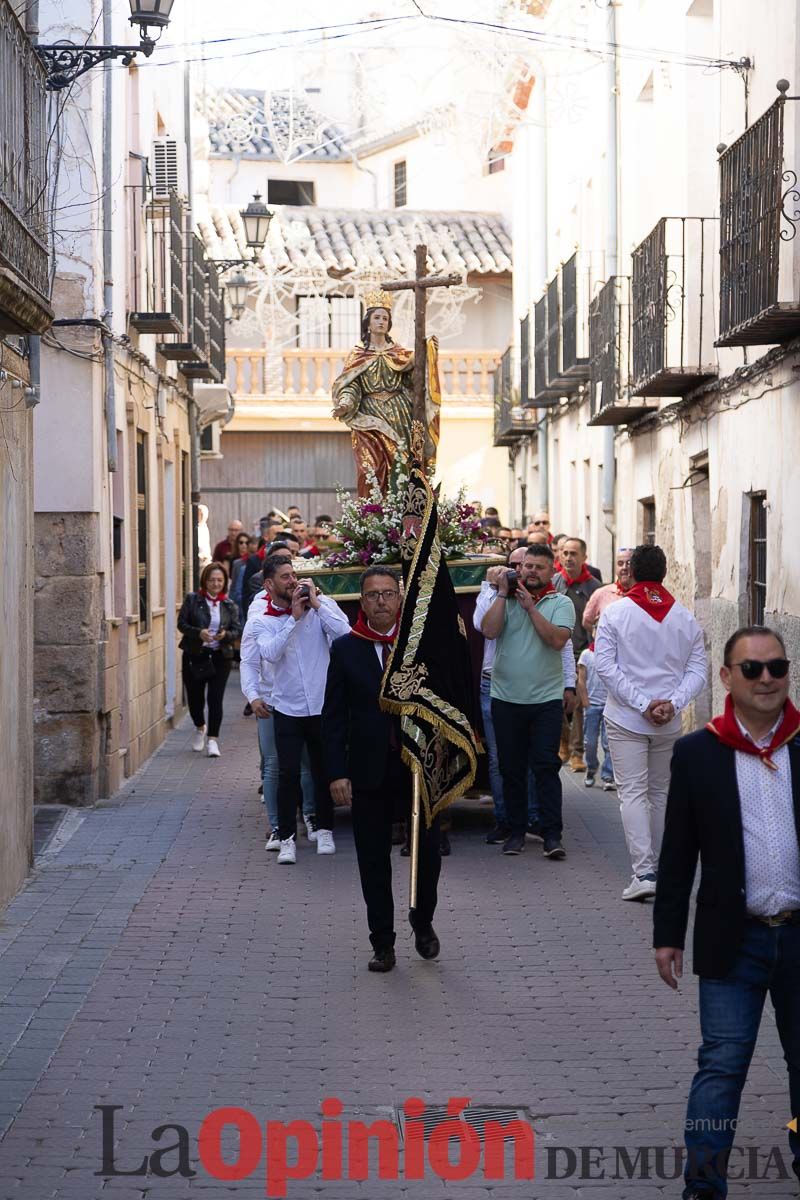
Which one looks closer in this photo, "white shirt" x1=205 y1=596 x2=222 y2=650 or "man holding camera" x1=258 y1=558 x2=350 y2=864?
"man holding camera" x1=258 y1=558 x2=350 y2=864

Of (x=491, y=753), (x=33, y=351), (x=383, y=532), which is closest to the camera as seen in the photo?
(x=33, y=351)

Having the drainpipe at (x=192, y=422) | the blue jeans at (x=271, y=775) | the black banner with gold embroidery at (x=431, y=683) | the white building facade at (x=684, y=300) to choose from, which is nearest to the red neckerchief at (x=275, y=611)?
the blue jeans at (x=271, y=775)

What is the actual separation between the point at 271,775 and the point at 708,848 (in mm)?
6541

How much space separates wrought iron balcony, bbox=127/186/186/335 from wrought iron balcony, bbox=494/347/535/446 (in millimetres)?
11998

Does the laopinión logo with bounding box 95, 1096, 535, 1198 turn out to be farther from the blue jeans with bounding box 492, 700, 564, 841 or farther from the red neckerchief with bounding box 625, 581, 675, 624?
the blue jeans with bounding box 492, 700, 564, 841

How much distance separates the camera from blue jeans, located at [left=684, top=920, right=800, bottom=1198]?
15.7ft

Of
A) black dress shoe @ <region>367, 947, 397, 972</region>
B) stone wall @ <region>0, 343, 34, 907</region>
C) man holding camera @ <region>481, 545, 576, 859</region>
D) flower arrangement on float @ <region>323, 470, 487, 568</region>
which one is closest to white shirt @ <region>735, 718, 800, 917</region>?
black dress shoe @ <region>367, 947, 397, 972</region>

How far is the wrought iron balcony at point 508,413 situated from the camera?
28859mm

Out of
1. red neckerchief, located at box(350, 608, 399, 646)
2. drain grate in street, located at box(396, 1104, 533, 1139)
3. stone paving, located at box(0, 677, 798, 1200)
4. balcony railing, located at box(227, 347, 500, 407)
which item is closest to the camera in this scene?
stone paving, located at box(0, 677, 798, 1200)

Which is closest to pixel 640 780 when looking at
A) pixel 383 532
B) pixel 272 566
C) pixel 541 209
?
pixel 272 566

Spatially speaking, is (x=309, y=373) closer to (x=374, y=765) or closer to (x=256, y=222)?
(x=256, y=222)

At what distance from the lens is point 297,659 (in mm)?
10812

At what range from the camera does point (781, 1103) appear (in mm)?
5930

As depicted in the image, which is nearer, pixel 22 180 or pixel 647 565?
pixel 22 180
